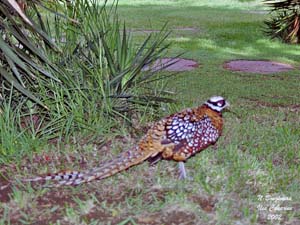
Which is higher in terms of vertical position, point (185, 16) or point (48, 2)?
point (48, 2)

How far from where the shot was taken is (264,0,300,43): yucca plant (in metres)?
9.00

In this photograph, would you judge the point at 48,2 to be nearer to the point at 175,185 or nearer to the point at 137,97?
the point at 137,97

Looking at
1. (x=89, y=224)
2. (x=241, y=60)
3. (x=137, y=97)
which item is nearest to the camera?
(x=89, y=224)

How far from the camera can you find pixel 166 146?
9.80 ft

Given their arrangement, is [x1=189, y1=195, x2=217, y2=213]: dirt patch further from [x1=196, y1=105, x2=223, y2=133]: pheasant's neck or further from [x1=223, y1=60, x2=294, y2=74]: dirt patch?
[x1=223, y1=60, x2=294, y2=74]: dirt patch

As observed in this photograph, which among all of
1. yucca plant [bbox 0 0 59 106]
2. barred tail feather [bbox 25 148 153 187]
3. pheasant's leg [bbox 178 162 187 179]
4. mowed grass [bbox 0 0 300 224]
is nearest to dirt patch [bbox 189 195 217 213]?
mowed grass [bbox 0 0 300 224]

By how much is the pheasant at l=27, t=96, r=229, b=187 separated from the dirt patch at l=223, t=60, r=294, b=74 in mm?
3850

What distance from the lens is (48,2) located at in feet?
13.1

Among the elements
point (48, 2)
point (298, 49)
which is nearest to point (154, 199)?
point (48, 2)

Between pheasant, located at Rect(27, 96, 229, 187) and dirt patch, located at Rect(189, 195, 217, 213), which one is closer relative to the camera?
dirt patch, located at Rect(189, 195, 217, 213)

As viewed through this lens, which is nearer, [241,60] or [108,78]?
[108,78]

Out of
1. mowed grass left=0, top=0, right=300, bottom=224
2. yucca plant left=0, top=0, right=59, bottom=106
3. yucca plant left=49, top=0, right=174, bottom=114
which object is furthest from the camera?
yucca plant left=49, top=0, right=174, bottom=114

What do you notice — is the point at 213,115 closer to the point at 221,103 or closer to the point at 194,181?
the point at 221,103

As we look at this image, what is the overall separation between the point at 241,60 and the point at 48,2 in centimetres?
414
